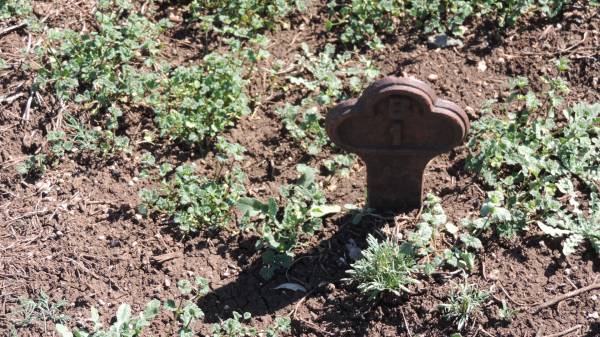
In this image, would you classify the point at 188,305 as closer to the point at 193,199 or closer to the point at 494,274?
the point at 193,199

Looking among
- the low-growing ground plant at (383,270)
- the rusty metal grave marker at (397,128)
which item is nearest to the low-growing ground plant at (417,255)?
the low-growing ground plant at (383,270)

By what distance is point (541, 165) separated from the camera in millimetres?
4742

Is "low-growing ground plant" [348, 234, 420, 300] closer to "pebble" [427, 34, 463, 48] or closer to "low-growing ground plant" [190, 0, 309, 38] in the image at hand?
"pebble" [427, 34, 463, 48]

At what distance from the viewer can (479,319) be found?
4.33m

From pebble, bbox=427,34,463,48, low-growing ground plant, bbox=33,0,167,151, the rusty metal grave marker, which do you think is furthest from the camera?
pebble, bbox=427,34,463,48

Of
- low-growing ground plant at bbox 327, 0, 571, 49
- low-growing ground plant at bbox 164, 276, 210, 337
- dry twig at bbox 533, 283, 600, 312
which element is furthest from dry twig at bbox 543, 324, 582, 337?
low-growing ground plant at bbox 327, 0, 571, 49

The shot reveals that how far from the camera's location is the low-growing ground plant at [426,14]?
5562mm

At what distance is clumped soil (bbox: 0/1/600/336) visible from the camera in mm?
4383

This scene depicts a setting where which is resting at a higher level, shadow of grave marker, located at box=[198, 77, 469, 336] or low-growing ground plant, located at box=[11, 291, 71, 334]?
shadow of grave marker, located at box=[198, 77, 469, 336]

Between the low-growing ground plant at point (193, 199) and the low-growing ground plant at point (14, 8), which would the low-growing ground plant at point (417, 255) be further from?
the low-growing ground plant at point (14, 8)

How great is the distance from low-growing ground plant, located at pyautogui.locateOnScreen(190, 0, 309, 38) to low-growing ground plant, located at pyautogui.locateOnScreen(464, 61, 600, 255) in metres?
1.54

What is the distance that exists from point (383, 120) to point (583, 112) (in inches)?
59.1

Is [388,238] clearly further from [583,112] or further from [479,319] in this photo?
[583,112]

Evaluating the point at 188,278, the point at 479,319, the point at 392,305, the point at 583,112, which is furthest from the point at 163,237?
the point at 583,112
